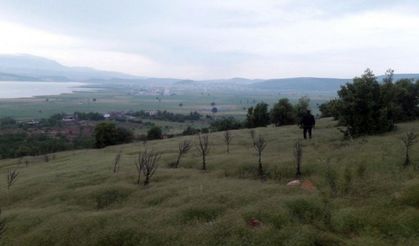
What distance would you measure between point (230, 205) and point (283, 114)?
4884 centimetres

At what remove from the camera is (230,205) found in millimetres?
21953

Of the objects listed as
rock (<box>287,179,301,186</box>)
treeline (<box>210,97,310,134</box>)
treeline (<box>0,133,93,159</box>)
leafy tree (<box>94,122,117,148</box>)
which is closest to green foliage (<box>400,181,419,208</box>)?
rock (<box>287,179,301,186</box>)

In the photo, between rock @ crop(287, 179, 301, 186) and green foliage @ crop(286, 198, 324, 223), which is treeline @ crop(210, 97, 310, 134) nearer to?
rock @ crop(287, 179, 301, 186)

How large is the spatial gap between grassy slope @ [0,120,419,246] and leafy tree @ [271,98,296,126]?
118 ft

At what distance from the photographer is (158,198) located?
2445cm

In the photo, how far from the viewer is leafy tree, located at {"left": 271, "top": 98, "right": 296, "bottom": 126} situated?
226 feet

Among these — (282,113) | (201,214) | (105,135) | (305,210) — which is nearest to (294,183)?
(305,210)

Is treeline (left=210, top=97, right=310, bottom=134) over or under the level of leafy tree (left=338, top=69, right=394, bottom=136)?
under

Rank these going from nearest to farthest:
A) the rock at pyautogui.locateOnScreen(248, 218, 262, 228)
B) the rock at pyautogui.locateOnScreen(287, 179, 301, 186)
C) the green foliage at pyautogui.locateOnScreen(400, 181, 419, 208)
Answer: the rock at pyautogui.locateOnScreen(248, 218, 262, 228)
the green foliage at pyautogui.locateOnScreen(400, 181, 419, 208)
the rock at pyautogui.locateOnScreen(287, 179, 301, 186)

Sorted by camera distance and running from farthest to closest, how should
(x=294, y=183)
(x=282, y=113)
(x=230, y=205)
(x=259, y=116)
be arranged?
(x=259, y=116) < (x=282, y=113) < (x=294, y=183) < (x=230, y=205)

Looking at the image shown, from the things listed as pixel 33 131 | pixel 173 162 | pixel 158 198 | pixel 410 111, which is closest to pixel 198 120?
pixel 33 131

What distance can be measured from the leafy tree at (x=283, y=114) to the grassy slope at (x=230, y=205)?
118 feet

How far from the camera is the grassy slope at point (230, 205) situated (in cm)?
1845

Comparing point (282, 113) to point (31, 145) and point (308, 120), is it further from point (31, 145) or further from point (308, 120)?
point (31, 145)
